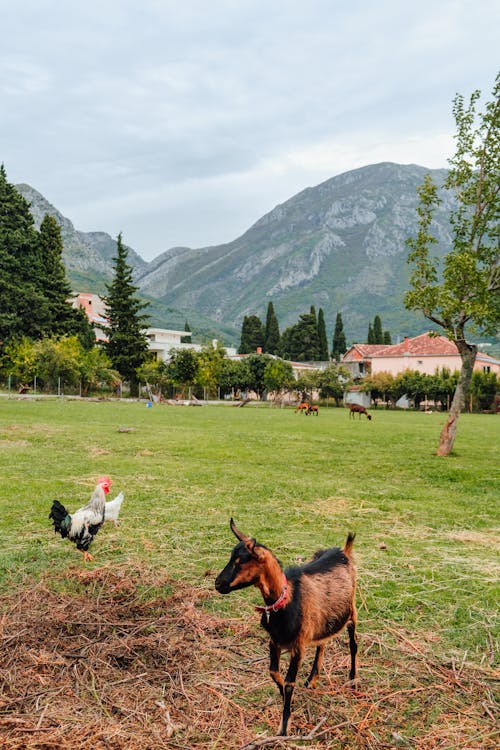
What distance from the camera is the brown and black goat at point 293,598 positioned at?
9.24 feet

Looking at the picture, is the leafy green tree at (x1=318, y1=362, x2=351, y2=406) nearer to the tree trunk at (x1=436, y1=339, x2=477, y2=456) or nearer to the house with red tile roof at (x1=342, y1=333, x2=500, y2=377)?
the house with red tile roof at (x1=342, y1=333, x2=500, y2=377)

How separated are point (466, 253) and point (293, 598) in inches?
512

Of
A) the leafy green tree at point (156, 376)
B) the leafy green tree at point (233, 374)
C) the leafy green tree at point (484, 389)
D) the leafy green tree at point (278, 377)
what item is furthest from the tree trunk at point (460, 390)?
the leafy green tree at point (233, 374)

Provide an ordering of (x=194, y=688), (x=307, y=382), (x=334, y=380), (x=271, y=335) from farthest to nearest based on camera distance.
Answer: (x=271, y=335)
(x=307, y=382)
(x=334, y=380)
(x=194, y=688)

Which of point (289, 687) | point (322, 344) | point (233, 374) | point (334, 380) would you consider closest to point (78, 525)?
point (289, 687)

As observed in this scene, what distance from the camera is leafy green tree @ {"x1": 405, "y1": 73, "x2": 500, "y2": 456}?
14.1 meters

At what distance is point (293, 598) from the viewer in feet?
9.98

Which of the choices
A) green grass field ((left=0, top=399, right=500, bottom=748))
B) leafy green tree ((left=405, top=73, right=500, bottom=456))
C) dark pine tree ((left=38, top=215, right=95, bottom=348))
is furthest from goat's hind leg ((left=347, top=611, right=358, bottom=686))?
dark pine tree ((left=38, top=215, right=95, bottom=348))

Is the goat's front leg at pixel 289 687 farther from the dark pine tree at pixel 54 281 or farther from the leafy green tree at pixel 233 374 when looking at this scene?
the leafy green tree at pixel 233 374

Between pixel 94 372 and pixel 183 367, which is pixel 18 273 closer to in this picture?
pixel 94 372

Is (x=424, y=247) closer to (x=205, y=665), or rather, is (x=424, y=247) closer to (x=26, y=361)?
(x=205, y=665)

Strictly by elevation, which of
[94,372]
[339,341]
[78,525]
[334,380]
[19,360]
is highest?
[339,341]

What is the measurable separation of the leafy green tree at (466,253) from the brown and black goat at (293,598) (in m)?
11.8

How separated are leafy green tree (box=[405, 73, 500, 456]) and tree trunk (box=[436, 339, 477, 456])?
29 millimetres
